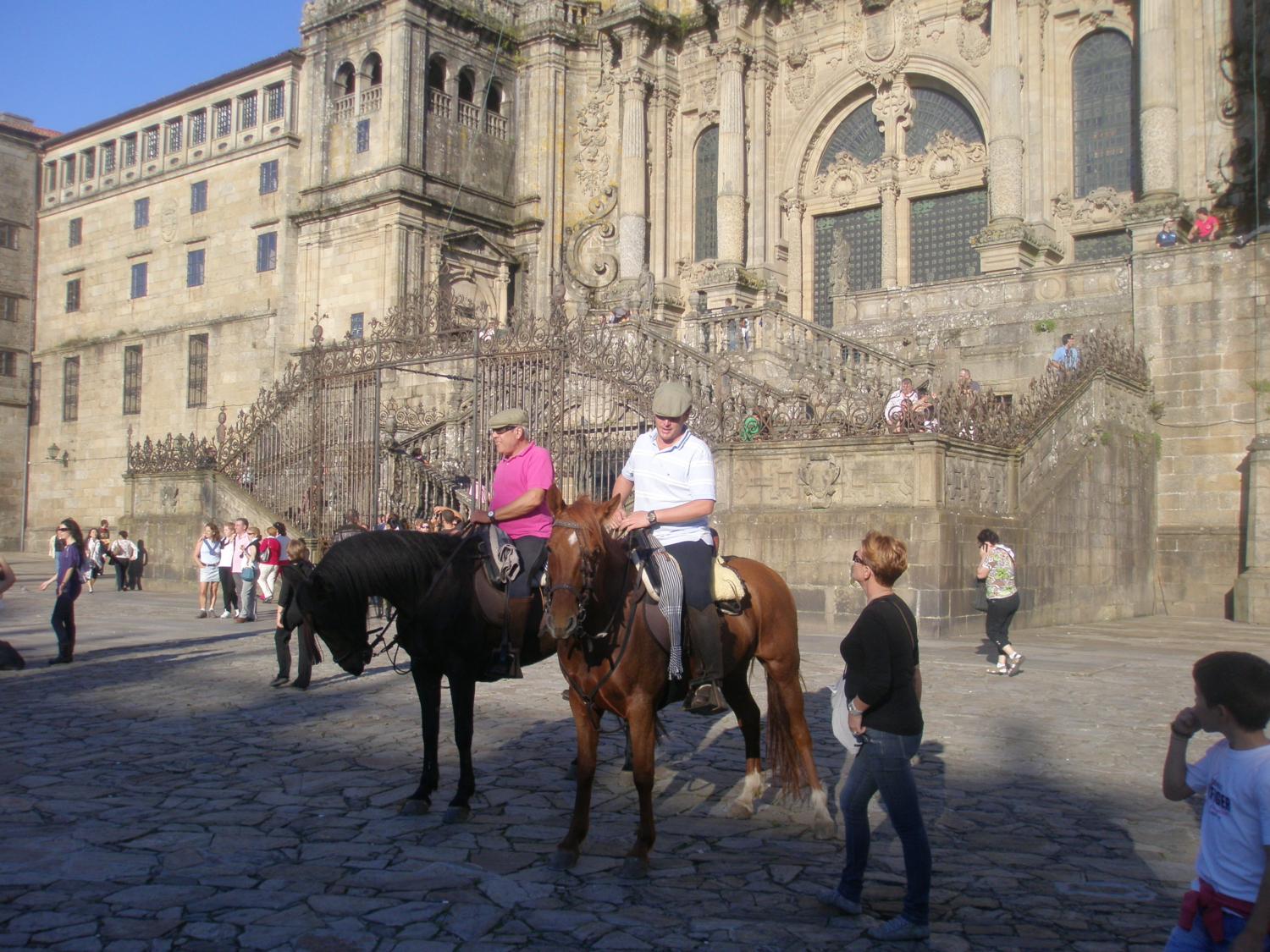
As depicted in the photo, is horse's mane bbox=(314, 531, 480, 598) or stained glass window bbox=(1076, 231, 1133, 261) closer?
horse's mane bbox=(314, 531, 480, 598)

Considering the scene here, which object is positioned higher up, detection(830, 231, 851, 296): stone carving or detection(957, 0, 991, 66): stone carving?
detection(957, 0, 991, 66): stone carving

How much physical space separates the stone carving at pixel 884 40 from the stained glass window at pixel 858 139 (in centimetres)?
120

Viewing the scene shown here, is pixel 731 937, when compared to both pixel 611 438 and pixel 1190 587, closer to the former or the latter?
pixel 611 438

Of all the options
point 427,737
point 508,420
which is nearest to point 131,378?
point 508,420

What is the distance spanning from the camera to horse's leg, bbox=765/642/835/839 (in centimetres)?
620

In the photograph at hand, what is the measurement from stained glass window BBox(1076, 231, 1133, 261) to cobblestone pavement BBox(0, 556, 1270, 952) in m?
20.1

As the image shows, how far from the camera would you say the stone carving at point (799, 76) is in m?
34.4

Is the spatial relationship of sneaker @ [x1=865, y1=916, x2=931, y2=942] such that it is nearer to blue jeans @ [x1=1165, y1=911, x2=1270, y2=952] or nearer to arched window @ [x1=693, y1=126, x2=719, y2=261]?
blue jeans @ [x1=1165, y1=911, x2=1270, y2=952]

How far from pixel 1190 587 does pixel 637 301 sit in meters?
15.0

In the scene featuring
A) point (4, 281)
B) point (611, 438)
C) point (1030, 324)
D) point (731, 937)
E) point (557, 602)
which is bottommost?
point (731, 937)

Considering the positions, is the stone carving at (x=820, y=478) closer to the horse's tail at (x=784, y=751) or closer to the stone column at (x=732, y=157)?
the horse's tail at (x=784, y=751)

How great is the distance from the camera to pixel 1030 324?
22562mm

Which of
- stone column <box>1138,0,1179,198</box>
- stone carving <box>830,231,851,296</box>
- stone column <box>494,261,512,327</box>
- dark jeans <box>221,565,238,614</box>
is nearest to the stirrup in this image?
dark jeans <box>221,565,238,614</box>

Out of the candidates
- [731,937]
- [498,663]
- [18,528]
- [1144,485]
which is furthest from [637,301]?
[18,528]
